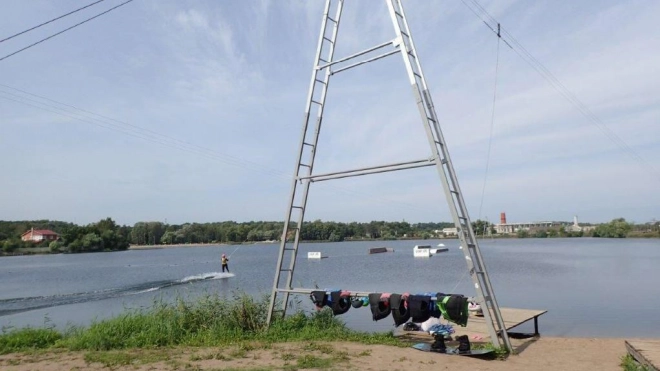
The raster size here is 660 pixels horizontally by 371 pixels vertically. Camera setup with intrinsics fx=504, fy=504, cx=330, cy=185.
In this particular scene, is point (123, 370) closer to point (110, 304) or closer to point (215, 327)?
point (215, 327)

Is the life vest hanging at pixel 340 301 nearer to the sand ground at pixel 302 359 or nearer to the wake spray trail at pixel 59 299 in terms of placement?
the sand ground at pixel 302 359

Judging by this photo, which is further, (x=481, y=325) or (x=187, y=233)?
(x=187, y=233)

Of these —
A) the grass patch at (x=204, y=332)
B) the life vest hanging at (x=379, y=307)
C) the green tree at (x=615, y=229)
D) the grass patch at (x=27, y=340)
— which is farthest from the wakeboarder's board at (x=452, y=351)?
the green tree at (x=615, y=229)

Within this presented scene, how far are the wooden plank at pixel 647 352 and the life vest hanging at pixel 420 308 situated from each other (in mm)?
3120

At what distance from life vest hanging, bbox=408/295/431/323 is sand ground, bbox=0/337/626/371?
0.60 meters

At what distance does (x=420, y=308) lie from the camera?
887cm

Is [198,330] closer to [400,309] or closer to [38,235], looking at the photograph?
[400,309]

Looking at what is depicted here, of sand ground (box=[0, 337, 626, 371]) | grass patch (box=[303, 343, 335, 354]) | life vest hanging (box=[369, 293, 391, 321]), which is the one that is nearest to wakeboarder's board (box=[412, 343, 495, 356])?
sand ground (box=[0, 337, 626, 371])

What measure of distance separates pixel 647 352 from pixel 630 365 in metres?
0.49

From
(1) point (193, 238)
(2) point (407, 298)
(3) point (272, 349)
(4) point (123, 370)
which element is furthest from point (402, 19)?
(1) point (193, 238)

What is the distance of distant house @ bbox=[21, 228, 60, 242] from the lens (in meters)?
121

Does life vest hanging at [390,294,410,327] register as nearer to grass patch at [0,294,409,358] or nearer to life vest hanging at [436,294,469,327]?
grass patch at [0,294,409,358]

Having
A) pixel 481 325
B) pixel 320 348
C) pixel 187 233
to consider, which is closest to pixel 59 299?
pixel 320 348

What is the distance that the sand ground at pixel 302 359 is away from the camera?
24.5 feet
